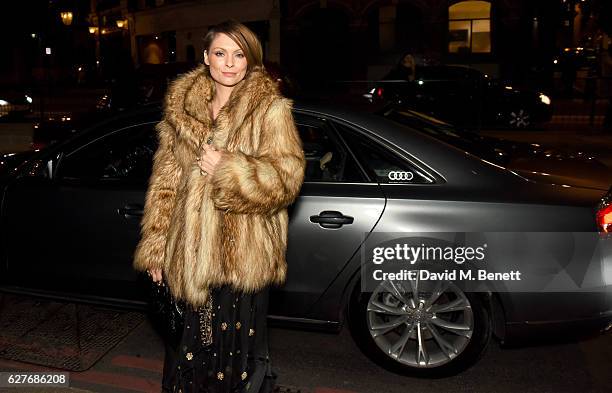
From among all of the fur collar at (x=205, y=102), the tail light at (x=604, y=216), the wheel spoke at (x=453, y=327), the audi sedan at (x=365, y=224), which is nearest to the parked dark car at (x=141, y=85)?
the audi sedan at (x=365, y=224)

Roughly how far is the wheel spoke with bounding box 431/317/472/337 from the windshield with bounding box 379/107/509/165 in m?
0.93

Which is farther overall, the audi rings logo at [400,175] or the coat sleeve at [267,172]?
the audi rings logo at [400,175]

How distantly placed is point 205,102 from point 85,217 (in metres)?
1.66

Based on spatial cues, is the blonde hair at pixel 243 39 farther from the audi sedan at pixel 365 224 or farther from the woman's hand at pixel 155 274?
the audi sedan at pixel 365 224

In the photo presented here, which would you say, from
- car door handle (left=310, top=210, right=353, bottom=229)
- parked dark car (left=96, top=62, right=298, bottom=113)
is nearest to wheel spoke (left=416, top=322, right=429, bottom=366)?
car door handle (left=310, top=210, right=353, bottom=229)

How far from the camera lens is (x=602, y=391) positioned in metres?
3.60

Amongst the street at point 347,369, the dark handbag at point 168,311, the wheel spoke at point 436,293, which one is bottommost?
the street at point 347,369

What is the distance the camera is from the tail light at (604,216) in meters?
3.36

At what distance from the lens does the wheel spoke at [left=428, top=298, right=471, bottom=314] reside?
3.56 meters

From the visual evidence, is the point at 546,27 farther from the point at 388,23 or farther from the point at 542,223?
the point at 542,223

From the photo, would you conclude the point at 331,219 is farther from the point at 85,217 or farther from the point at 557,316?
the point at 85,217

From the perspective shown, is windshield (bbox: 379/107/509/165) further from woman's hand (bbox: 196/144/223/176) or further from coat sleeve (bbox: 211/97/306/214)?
woman's hand (bbox: 196/144/223/176)

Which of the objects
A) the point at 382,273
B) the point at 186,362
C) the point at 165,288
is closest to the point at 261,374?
the point at 186,362

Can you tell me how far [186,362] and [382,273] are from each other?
1.28m
